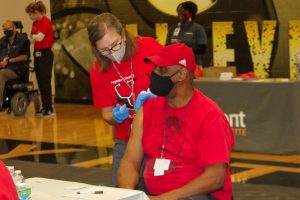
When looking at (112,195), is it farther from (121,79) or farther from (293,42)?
(293,42)

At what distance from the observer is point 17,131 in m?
9.38

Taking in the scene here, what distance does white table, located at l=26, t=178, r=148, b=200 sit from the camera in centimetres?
279

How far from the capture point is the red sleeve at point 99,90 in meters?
3.91

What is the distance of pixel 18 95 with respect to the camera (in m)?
10.8

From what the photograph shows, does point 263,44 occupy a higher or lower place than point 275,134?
higher

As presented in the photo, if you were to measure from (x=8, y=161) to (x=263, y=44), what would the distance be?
4.30 metres

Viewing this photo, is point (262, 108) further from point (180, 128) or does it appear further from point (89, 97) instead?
point (89, 97)

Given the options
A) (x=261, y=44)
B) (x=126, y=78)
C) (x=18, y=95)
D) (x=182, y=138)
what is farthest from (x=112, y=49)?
(x=18, y=95)

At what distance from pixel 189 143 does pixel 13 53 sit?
8.06m

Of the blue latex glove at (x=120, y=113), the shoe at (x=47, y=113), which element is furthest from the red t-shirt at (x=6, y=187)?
the shoe at (x=47, y=113)

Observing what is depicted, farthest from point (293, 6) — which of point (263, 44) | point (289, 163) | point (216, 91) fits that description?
point (289, 163)

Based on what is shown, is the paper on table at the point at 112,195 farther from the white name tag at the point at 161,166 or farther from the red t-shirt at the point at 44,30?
the red t-shirt at the point at 44,30

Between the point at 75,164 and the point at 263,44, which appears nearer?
the point at 75,164

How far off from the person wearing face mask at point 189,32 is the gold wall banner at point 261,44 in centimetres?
134
